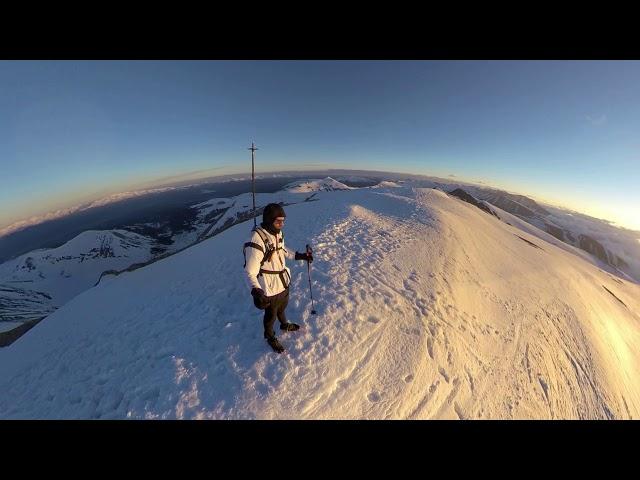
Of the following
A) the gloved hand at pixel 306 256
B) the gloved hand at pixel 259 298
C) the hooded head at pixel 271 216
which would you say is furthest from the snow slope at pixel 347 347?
the hooded head at pixel 271 216

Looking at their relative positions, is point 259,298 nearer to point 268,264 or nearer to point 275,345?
point 268,264

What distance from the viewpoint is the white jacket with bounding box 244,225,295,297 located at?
441cm

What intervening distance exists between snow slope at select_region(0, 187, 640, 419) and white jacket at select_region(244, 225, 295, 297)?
1922 millimetres

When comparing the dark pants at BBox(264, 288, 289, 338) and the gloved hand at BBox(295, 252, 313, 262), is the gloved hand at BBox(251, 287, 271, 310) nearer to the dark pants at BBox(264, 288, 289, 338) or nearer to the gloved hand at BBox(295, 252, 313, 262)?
the dark pants at BBox(264, 288, 289, 338)

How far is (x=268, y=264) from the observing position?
15.9 ft

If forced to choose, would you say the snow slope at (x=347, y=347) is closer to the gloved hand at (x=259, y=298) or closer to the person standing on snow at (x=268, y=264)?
the person standing on snow at (x=268, y=264)

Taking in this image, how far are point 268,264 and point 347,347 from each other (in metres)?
3.12

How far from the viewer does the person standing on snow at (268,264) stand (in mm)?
4422

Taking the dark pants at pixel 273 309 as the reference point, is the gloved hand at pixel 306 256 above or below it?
above

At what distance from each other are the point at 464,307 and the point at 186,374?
8.59 meters

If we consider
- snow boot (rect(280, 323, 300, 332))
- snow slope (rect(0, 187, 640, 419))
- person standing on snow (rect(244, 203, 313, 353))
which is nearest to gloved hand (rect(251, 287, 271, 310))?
person standing on snow (rect(244, 203, 313, 353))

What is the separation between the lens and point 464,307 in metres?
8.41
